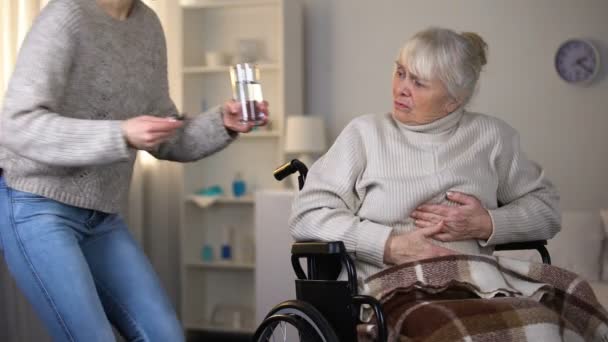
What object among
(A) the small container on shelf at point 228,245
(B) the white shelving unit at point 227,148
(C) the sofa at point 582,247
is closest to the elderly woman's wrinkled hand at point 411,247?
(C) the sofa at point 582,247

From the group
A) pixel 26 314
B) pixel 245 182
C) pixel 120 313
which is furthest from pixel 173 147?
pixel 245 182

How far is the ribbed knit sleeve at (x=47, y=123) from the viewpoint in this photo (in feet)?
5.01

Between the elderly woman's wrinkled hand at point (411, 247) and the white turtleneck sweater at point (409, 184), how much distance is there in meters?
0.02

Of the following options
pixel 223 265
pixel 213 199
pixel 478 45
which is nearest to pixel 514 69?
pixel 213 199

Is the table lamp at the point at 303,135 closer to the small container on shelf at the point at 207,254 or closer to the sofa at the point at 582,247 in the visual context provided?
the small container on shelf at the point at 207,254

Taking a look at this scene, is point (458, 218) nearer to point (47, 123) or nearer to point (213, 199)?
point (47, 123)

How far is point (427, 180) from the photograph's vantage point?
200 cm

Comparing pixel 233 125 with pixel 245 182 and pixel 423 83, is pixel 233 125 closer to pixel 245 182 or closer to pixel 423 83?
pixel 423 83

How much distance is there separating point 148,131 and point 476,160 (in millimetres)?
900

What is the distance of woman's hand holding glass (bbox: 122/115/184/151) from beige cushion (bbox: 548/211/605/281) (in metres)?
2.13

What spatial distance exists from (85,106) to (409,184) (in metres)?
0.77

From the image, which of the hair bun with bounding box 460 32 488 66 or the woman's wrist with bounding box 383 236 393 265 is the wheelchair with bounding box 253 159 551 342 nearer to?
the woman's wrist with bounding box 383 236 393 265

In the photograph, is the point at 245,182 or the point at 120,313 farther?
the point at 245,182

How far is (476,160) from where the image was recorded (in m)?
2.05
